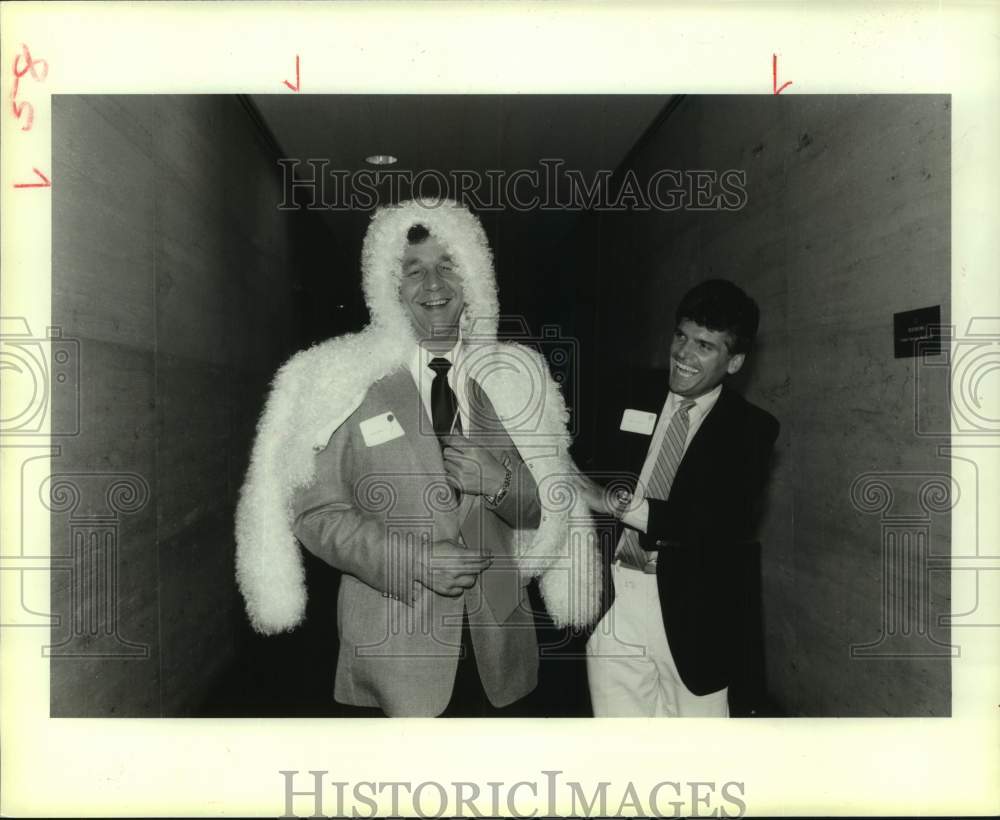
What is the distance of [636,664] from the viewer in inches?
76.9

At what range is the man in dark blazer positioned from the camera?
1.90 m

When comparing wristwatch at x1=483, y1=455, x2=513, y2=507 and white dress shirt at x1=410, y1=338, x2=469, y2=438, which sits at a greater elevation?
white dress shirt at x1=410, y1=338, x2=469, y2=438

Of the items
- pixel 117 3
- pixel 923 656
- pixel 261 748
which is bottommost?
pixel 261 748

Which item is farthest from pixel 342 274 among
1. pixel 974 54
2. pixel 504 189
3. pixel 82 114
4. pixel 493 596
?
pixel 974 54

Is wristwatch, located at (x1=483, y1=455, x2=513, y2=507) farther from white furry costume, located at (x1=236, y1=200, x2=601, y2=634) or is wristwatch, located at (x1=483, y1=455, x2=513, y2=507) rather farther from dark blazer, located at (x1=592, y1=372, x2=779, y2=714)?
dark blazer, located at (x1=592, y1=372, x2=779, y2=714)

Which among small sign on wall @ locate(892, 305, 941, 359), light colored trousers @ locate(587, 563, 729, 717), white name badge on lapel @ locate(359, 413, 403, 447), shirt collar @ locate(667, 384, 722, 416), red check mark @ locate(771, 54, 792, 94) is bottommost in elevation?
light colored trousers @ locate(587, 563, 729, 717)

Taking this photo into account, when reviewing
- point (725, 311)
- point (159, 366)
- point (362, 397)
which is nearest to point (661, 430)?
point (725, 311)

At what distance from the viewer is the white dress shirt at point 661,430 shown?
1902 millimetres

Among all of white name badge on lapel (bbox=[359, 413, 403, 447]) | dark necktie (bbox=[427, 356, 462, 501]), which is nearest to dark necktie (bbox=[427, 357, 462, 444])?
dark necktie (bbox=[427, 356, 462, 501])

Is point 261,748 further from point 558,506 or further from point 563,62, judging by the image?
point 563,62

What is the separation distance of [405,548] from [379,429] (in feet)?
1.00

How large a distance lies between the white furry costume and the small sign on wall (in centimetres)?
84

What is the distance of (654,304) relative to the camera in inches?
75.9

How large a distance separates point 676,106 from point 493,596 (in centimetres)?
132
